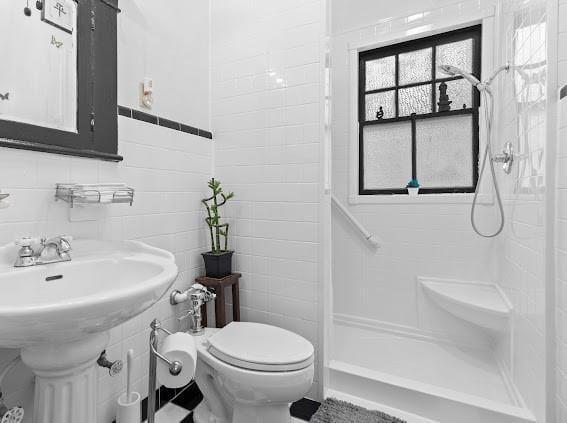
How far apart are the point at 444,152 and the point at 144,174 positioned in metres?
1.94

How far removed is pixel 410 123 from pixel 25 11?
2.17m

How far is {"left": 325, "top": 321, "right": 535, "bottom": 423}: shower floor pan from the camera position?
4.29ft

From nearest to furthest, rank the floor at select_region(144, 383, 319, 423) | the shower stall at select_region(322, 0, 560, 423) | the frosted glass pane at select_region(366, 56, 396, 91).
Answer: the shower stall at select_region(322, 0, 560, 423)
the floor at select_region(144, 383, 319, 423)
the frosted glass pane at select_region(366, 56, 396, 91)

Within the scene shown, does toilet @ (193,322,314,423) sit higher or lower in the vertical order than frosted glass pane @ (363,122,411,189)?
lower

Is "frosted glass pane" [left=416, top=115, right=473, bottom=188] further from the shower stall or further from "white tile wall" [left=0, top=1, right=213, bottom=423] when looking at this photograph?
"white tile wall" [left=0, top=1, right=213, bottom=423]

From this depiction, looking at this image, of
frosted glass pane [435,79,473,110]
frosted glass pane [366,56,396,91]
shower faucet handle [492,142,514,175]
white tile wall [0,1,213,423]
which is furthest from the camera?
Answer: frosted glass pane [366,56,396,91]

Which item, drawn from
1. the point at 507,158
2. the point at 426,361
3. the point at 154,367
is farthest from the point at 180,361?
the point at 507,158

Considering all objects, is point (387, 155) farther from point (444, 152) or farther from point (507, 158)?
point (507, 158)

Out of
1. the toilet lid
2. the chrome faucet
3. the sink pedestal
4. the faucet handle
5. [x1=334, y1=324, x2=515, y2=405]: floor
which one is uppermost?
the faucet handle

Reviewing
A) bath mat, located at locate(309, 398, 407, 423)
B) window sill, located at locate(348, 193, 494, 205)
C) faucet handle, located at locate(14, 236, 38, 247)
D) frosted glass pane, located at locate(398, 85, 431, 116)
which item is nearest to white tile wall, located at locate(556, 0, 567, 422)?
bath mat, located at locate(309, 398, 407, 423)

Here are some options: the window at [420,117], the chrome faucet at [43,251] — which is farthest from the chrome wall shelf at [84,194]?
the window at [420,117]

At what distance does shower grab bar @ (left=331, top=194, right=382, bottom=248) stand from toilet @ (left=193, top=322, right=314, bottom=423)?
45.6 inches

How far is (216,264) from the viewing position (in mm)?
1590

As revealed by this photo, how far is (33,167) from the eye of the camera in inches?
38.9
